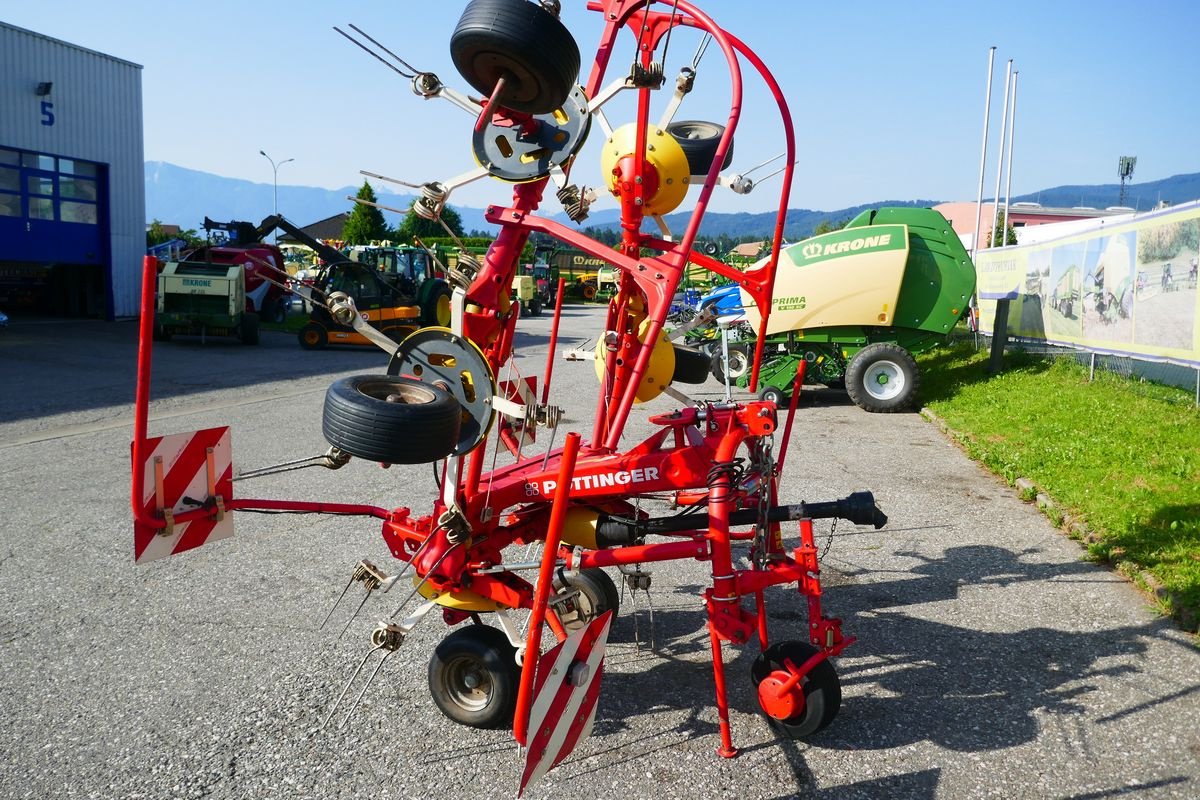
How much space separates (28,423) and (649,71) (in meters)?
8.91

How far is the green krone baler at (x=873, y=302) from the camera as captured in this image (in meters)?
12.2

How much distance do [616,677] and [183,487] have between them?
208 centimetres

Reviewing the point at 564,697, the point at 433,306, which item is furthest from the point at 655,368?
the point at 433,306

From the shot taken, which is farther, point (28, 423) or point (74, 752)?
point (28, 423)

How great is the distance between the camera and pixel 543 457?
13.9ft

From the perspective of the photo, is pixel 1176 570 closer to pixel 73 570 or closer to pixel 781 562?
pixel 781 562

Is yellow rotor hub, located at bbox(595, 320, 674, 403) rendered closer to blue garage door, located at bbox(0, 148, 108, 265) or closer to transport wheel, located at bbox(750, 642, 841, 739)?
transport wheel, located at bbox(750, 642, 841, 739)

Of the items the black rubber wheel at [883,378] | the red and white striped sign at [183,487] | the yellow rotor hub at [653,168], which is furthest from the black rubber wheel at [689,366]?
the black rubber wheel at [883,378]

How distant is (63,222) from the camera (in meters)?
21.4

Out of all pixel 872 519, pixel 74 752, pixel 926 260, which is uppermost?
pixel 926 260

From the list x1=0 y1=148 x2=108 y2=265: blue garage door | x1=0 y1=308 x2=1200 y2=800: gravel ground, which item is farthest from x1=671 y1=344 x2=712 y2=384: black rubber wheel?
x1=0 y1=148 x2=108 y2=265: blue garage door

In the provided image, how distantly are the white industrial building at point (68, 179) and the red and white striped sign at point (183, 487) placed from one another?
2060 cm

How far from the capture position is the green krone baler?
1216cm

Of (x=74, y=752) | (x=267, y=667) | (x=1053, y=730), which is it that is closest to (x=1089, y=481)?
(x=1053, y=730)
